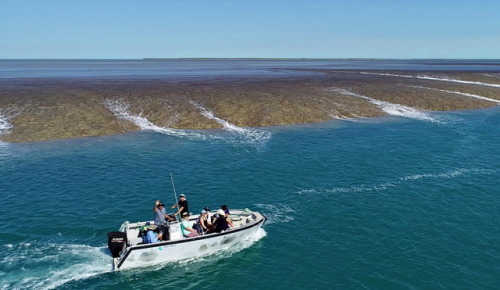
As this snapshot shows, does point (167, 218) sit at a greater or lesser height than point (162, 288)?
greater

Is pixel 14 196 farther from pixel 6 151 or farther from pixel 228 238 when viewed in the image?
pixel 228 238

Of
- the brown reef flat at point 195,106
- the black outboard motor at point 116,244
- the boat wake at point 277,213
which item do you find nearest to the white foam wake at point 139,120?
the brown reef flat at point 195,106

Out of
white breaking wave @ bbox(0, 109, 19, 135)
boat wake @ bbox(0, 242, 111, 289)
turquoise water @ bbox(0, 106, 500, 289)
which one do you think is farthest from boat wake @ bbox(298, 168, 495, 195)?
white breaking wave @ bbox(0, 109, 19, 135)

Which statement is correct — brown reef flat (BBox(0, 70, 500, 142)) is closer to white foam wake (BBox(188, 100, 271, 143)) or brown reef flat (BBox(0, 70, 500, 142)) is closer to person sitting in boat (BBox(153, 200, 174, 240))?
white foam wake (BBox(188, 100, 271, 143))

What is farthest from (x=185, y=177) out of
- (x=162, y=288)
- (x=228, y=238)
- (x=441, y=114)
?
(x=441, y=114)

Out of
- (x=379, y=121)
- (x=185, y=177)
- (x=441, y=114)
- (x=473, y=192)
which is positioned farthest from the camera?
(x=441, y=114)

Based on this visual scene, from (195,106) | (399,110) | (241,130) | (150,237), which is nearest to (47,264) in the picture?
(150,237)
